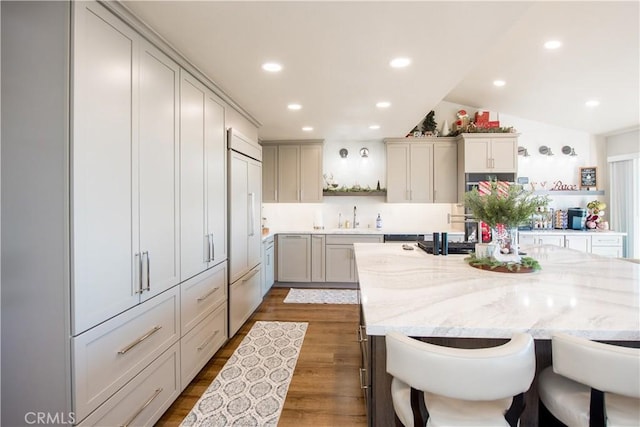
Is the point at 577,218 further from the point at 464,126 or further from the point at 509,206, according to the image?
the point at 509,206

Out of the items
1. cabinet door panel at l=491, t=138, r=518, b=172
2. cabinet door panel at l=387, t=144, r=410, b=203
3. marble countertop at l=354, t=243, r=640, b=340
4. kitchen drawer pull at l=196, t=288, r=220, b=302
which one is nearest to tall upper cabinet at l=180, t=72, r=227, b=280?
kitchen drawer pull at l=196, t=288, r=220, b=302

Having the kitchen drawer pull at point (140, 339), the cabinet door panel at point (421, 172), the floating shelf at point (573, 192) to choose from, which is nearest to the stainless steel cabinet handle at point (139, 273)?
the kitchen drawer pull at point (140, 339)

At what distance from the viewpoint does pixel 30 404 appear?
1.33 meters

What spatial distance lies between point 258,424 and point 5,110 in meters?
2.06

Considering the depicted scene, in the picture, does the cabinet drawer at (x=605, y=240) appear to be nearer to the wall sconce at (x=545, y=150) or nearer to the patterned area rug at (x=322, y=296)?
the wall sconce at (x=545, y=150)

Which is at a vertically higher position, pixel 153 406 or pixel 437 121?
pixel 437 121

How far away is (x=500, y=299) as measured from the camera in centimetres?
142

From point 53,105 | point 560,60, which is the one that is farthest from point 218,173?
point 560,60

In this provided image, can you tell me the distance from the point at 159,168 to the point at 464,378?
1.88m

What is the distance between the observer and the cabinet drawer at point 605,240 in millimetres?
4555

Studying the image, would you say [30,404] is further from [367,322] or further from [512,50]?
[512,50]

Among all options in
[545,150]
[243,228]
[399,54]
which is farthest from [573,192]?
[243,228]

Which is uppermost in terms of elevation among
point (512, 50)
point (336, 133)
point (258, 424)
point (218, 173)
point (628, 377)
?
point (512, 50)

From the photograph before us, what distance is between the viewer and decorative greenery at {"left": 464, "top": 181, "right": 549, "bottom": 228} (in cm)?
200
